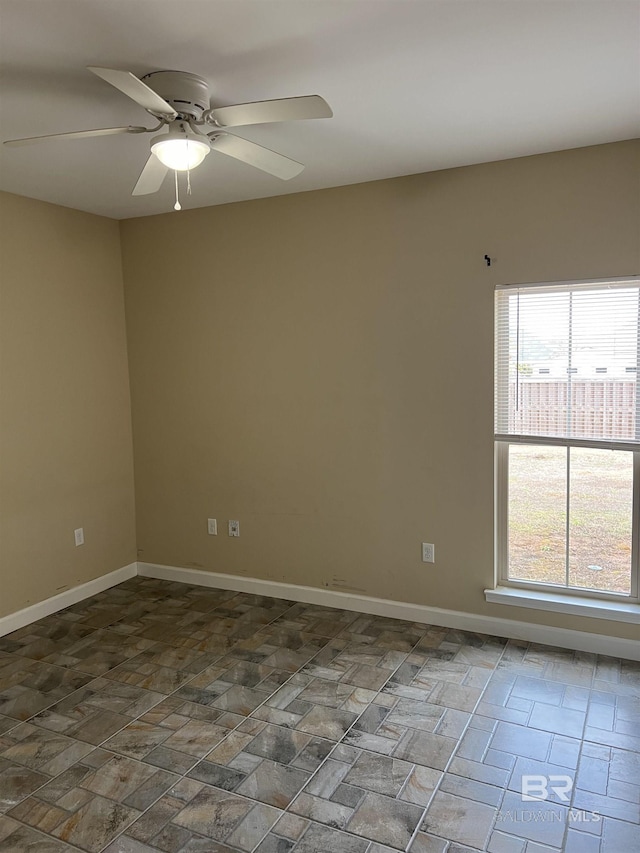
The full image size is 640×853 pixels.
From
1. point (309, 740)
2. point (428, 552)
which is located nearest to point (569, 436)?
point (428, 552)

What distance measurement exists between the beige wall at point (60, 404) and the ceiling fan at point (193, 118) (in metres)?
1.80

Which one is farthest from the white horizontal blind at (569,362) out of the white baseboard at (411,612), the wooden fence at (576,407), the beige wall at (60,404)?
the beige wall at (60,404)

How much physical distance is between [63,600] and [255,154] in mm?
3119

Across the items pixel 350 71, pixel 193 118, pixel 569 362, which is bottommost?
pixel 569 362

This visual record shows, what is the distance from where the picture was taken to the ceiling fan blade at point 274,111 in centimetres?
195

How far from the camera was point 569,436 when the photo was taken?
336 centimetres

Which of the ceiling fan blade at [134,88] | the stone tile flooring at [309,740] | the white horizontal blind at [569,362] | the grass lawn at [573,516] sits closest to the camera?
the ceiling fan blade at [134,88]

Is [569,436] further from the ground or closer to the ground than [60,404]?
closer to the ground

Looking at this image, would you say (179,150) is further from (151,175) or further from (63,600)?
(63,600)

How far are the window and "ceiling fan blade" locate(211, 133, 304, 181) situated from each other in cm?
145

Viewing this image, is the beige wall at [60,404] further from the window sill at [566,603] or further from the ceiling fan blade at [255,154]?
the window sill at [566,603]

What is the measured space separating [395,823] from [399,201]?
Result: 3042 millimetres

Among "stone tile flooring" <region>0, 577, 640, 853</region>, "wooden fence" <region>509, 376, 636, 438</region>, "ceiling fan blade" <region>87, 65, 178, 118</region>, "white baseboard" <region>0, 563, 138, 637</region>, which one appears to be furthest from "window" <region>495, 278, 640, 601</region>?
"white baseboard" <region>0, 563, 138, 637</region>

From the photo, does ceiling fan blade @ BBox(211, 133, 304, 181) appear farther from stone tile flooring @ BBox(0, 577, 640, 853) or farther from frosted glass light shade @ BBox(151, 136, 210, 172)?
stone tile flooring @ BBox(0, 577, 640, 853)
